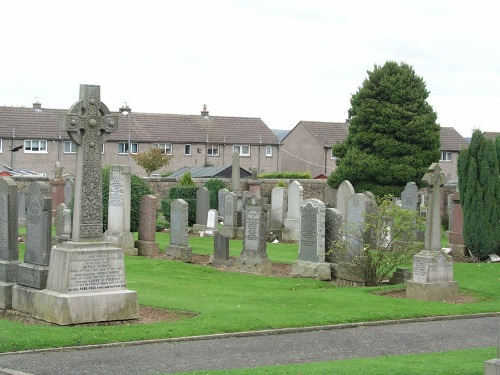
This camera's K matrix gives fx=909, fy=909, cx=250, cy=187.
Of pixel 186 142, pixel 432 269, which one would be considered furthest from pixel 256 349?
pixel 186 142

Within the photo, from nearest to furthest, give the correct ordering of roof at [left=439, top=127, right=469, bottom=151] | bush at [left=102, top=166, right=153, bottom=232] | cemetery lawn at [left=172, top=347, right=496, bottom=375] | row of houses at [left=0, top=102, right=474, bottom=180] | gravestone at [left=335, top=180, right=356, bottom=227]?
cemetery lawn at [left=172, top=347, right=496, bottom=375] → gravestone at [left=335, top=180, right=356, bottom=227] → bush at [left=102, top=166, right=153, bottom=232] → row of houses at [left=0, top=102, right=474, bottom=180] → roof at [left=439, top=127, right=469, bottom=151]

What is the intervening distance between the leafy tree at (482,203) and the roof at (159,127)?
4225cm

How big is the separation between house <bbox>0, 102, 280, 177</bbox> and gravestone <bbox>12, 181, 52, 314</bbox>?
51068mm

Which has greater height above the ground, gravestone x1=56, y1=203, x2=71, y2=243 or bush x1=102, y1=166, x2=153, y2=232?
bush x1=102, y1=166, x2=153, y2=232

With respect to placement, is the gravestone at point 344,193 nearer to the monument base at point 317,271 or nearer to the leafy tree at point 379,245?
the monument base at point 317,271

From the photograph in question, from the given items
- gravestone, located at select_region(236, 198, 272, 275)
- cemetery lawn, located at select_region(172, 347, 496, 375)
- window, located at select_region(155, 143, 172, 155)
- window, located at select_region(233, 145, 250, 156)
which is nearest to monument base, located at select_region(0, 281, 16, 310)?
cemetery lawn, located at select_region(172, 347, 496, 375)

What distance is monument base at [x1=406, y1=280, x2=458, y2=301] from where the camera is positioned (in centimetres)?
1930

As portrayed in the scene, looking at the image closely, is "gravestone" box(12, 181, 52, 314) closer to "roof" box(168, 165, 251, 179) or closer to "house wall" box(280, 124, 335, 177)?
"roof" box(168, 165, 251, 179)

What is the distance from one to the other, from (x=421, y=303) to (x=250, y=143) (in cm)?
6033

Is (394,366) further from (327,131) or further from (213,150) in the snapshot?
(327,131)

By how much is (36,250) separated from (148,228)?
12.5 meters

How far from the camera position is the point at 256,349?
42.5ft

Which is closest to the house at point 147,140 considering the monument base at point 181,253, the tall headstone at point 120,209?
the tall headstone at point 120,209

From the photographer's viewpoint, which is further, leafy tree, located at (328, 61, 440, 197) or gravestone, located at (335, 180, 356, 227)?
leafy tree, located at (328, 61, 440, 197)
